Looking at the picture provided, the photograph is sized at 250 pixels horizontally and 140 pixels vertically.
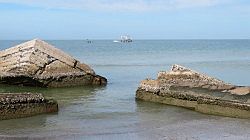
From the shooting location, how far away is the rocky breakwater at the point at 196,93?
12.6 meters

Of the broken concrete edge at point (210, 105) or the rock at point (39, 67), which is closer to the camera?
the broken concrete edge at point (210, 105)

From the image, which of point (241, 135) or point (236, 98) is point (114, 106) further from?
point (241, 135)

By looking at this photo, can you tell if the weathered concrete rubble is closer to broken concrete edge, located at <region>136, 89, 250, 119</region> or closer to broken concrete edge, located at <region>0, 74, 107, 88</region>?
broken concrete edge, located at <region>136, 89, 250, 119</region>

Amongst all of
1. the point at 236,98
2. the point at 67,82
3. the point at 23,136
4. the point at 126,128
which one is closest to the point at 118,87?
the point at 67,82

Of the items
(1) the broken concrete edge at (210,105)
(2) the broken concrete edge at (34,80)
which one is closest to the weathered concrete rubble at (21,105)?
(1) the broken concrete edge at (210,105)

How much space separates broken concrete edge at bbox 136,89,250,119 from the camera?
484 inches

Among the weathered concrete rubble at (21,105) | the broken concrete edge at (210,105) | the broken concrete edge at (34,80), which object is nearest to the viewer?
the weathered concrete rubble at (21,105)

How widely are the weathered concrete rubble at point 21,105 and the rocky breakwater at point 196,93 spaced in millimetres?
3805

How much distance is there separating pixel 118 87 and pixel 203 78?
523cm

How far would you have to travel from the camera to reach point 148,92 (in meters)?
15.2

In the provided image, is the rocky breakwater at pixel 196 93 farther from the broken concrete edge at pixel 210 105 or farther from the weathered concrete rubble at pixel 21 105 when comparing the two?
the weathered concrete rubble at pixel 21 105

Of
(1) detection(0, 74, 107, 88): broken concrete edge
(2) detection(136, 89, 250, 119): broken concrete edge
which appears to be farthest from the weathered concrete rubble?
(1) detection(0, 74, 107, 88): broken concrete edge

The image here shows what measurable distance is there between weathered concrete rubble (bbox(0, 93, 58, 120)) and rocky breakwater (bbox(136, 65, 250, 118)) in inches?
150

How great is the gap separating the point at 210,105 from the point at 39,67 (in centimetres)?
799
